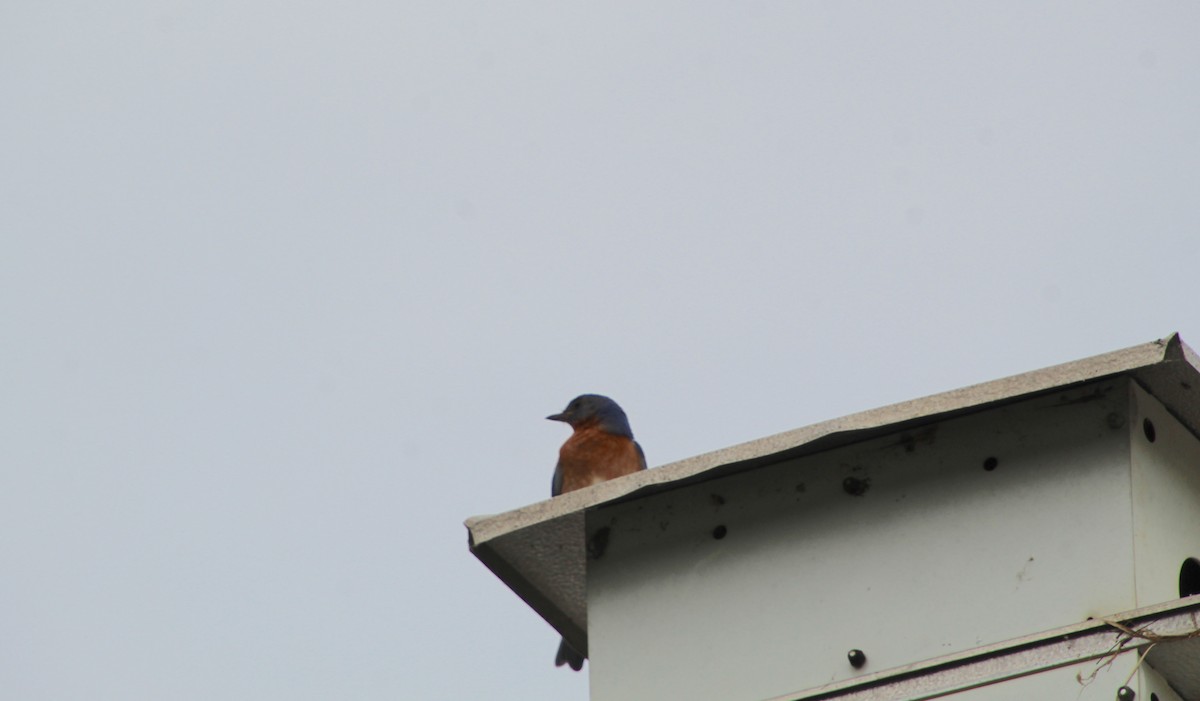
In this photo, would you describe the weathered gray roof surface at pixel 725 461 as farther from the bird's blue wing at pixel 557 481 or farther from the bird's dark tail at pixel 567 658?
the bird's blue wing at pixel 557 481

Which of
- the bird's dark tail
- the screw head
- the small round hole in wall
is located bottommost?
the screw head

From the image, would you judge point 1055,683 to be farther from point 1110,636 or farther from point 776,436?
point 776,436

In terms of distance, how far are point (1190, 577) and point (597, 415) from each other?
3881mm

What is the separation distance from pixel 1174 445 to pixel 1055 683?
37.4 inches

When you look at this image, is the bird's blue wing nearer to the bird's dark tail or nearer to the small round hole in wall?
the bird's dark tail

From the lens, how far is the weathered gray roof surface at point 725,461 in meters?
5.04

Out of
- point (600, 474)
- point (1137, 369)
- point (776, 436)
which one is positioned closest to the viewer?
point (1137, 369)

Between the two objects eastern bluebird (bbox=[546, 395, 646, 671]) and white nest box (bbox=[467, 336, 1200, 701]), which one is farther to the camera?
eastern bluebird (bbox=[546, 395, 646, 671])

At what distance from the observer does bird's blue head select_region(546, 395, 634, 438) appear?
28.3ft

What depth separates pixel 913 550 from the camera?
5254mm

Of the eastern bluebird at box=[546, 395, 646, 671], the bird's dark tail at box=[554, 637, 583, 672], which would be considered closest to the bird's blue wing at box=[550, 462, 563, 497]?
the eastern bluebird at box=[546, 395, 646, 671]

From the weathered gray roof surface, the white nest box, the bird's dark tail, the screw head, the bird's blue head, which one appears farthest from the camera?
the bird's blue head

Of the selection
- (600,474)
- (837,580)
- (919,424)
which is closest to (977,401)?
(919,424)

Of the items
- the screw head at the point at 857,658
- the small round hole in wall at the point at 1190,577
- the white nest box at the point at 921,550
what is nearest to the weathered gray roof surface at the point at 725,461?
the white nest box at the point at 921,550
